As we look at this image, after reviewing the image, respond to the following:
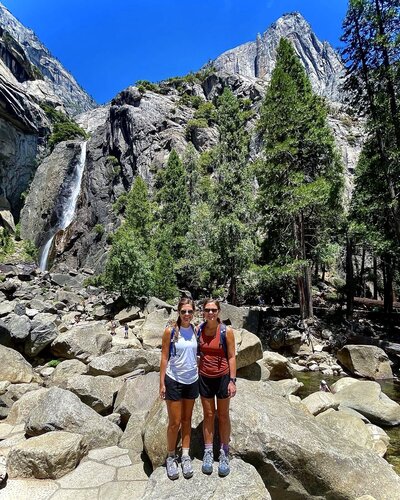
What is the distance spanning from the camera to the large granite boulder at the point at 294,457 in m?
4.66

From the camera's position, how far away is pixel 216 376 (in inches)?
174

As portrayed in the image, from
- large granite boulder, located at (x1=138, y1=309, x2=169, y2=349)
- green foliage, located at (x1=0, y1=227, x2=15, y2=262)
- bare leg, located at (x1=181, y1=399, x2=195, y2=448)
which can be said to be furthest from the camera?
green foliage, located at (x1=0, y1=227, x2=15, y2=262)

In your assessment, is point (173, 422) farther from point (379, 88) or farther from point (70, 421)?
point (379, 88)

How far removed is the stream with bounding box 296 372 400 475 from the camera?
748 cm

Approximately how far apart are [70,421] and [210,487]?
3.07 m

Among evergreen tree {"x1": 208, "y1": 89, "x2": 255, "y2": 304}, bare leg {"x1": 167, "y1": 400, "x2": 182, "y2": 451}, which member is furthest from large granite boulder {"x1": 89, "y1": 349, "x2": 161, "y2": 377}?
evergreen tree {"x1": 208, "y1": 89, "x2": 255, "y2": 304}

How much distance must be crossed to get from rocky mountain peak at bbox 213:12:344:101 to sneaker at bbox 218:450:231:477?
130 metres

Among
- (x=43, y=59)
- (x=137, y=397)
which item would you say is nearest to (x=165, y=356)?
(x=137, y=397)

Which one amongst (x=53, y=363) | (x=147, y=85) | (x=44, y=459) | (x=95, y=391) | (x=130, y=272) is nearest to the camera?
(x=44, y=459)

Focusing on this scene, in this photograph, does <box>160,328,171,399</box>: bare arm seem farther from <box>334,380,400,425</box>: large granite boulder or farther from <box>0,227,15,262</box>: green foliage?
<box>0,227,15,262</box>: green foliage

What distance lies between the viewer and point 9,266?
3825cm

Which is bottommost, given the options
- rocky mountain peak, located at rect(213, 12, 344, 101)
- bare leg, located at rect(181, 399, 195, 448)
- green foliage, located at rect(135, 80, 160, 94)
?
bare leg, located at rect(181, 399, 195, 448)

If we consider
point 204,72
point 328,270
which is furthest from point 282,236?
point 204,72

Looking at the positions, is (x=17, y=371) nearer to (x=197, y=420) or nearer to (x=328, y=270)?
(x=197, y=420)
